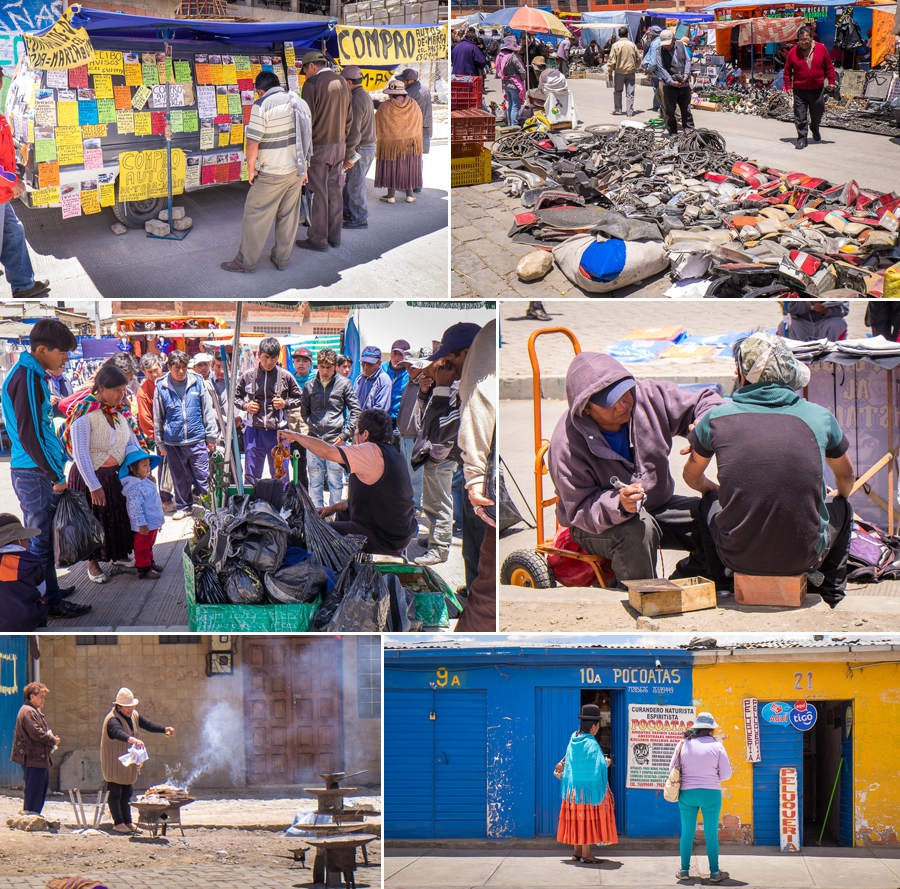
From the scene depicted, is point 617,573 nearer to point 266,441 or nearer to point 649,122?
point 266,441

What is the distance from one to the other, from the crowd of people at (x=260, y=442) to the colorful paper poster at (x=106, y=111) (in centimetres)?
268

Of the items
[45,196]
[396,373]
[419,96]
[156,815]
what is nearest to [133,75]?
[45,196]

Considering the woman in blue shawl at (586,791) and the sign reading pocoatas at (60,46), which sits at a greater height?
the sign reading pocoatas at (60,46)

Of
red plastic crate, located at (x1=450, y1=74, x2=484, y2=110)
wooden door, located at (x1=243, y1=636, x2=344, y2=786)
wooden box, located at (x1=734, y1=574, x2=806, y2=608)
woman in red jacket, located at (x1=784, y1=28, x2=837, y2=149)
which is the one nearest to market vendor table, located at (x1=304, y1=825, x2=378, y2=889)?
wooden door, located at (x1=243, y1=636, x2=344, y2=786)

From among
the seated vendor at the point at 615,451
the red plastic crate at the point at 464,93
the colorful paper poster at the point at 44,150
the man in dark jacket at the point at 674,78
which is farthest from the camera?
the red plastic crate at the point at 464,93

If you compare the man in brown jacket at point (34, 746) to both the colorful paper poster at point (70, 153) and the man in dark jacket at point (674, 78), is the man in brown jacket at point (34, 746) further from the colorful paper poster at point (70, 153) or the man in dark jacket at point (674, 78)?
the man in dark jacket at point (674, 78)

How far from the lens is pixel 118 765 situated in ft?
18.1

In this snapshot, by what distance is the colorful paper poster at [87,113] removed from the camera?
6746 millimetres

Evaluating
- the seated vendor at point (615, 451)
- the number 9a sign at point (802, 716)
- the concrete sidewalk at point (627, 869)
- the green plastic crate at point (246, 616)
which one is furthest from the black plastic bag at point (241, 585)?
the number 9a sign at point (802, 716)

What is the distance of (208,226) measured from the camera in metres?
7.81

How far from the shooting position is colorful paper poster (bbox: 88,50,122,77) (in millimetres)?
6766

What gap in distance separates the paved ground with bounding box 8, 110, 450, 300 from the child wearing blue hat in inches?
66.9

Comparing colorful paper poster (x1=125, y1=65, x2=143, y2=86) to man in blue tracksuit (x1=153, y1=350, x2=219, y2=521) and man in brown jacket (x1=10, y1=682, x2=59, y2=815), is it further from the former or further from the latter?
man in brown jacket (x1=10, y1=682, x2=59, y2=815)

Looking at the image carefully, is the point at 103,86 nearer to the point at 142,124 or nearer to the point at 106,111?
the point at 106,111
